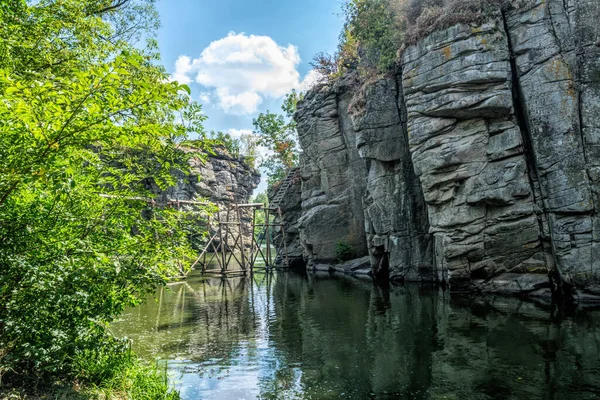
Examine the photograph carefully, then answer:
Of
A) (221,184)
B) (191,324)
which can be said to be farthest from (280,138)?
(191,324)

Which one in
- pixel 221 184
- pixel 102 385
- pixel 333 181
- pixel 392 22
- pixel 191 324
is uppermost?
pixel 392 22

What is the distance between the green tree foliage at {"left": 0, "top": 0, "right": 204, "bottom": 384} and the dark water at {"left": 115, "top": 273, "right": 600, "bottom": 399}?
1.08m

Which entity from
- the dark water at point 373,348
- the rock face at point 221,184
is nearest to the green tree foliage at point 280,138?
the rock face at point 221,184

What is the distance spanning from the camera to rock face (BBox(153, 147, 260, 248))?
4250cm

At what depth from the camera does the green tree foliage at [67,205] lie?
3232mm

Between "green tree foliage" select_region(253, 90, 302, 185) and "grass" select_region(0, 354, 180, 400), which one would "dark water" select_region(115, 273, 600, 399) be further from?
"green tree foliage" select_region(253, 90, 302, 185)

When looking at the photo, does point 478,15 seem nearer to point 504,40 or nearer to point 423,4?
point 504,40

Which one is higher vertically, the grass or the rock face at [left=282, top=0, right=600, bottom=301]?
the rock face at [left=282, top=0, right=600, bottom=301]

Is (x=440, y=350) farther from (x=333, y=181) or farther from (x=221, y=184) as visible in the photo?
(x=221, y=184)

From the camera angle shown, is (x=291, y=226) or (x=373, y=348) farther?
(x=291, y=226)

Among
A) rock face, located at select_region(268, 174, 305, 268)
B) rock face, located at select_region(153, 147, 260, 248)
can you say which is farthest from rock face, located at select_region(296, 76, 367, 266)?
rock face, located at select_region(153, 147, 260, 248)

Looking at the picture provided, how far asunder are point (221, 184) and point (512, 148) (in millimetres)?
35734

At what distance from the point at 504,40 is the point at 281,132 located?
30029mm

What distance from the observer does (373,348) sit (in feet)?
29.9
